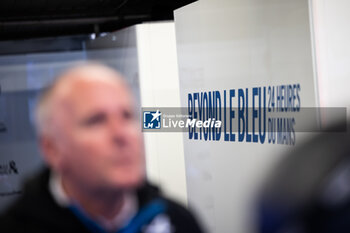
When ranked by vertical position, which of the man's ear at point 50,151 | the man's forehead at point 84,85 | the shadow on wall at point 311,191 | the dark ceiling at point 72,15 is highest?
the dark ceiling at point 72,15

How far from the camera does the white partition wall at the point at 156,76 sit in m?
2.79

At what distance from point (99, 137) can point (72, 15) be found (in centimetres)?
450

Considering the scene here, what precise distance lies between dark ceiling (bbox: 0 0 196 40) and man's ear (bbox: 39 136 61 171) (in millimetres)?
3844

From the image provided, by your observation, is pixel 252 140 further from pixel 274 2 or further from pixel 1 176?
pixel 1 176

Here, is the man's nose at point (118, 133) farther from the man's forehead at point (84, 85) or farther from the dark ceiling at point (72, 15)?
the dark ceiling at point (72, 15)

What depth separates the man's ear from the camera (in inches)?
29.1

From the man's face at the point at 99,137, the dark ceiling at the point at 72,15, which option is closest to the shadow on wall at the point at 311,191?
the man's face at the point at 99,137

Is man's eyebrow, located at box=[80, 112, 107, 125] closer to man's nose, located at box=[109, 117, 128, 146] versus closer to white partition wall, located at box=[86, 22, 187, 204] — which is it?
man's nose, located at box=[109, 117, 128, 146]

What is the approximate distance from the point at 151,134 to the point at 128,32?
543mm

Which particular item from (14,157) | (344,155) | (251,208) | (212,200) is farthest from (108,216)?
(14,157)

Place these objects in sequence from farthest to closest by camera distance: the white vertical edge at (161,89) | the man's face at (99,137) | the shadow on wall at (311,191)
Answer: the white vertical edge at (161,89) → the man's face at (99,137) → the shadow on wall at (311,191)

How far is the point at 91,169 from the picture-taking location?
2.33ft

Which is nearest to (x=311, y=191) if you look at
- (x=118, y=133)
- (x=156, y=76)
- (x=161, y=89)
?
(x=118, y=133)

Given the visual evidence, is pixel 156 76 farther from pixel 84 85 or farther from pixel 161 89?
pixel 84 85
